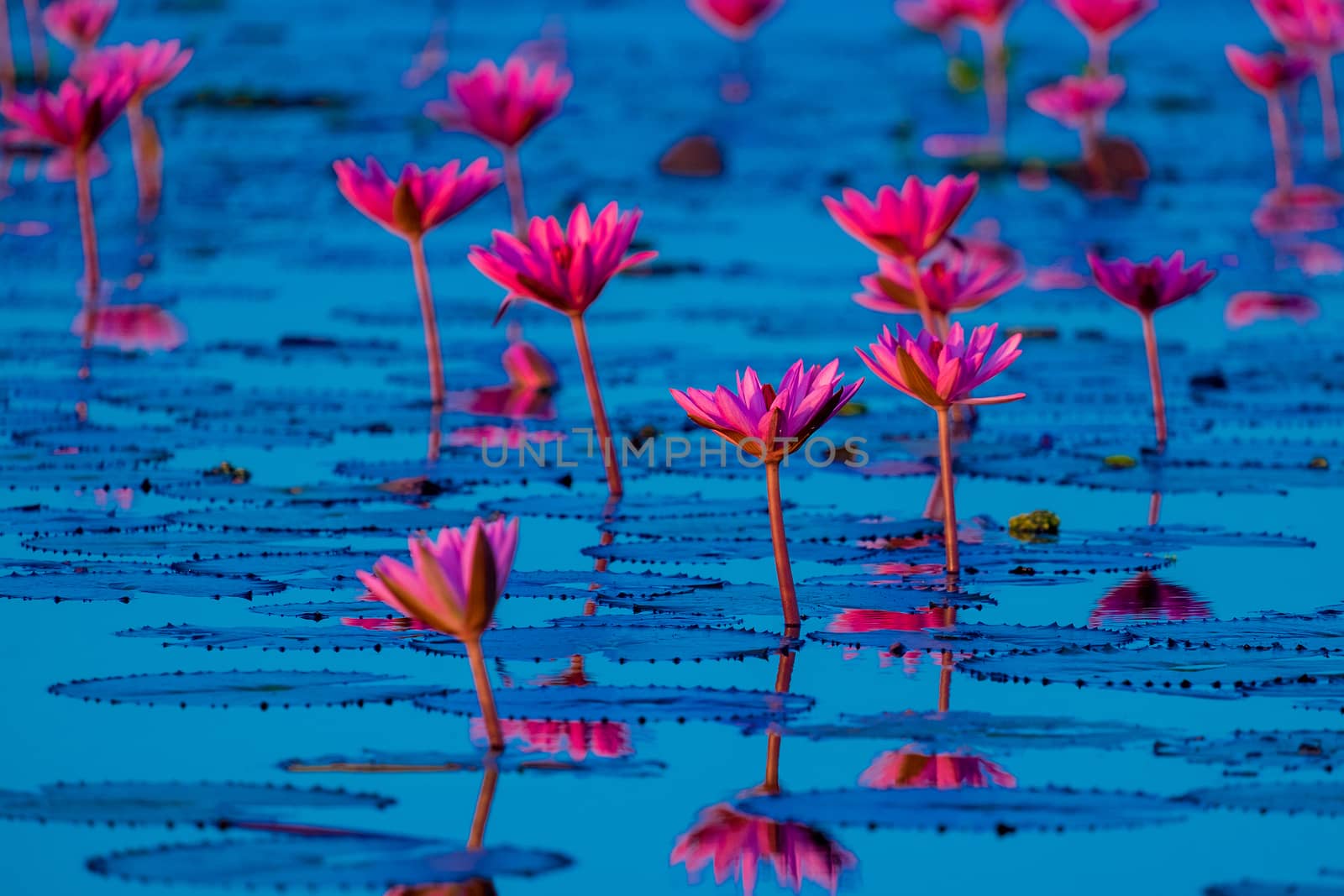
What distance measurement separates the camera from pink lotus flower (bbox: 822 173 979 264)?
4.86 metres

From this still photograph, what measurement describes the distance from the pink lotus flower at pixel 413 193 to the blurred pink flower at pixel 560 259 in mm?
1058

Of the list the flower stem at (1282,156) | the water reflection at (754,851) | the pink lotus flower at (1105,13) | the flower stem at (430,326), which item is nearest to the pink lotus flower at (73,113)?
the flower stem at (430,326)

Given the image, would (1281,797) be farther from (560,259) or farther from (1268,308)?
(1268,308)

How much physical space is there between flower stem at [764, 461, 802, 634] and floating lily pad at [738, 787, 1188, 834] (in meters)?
0.87

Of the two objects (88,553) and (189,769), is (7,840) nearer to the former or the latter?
(189,769)

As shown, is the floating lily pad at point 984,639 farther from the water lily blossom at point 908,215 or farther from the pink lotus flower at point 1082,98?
the pink lotus flower at point 1082,98

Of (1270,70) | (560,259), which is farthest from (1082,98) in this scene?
(560,259)

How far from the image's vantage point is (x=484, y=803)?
8.97ft

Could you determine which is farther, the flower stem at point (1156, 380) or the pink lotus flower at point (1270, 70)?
the pink lotus flower at point (1270, 70)

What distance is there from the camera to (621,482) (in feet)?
17.2

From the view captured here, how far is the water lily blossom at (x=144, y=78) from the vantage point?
26.1 ft

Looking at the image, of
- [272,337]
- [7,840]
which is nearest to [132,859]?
[7,840]

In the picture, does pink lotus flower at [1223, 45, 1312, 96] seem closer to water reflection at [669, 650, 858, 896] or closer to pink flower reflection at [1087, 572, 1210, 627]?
pink flower reflection at [1087, 572, 1210, 627]

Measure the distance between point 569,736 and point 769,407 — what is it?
710 mm
